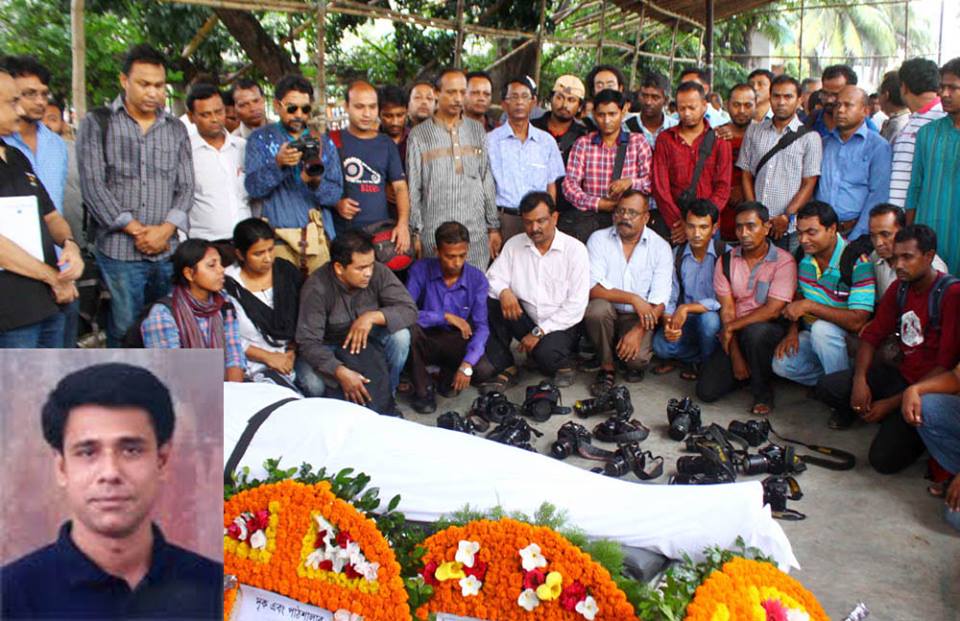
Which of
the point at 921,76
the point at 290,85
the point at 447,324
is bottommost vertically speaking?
the point at 447,324

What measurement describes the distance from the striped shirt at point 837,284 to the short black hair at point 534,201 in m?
1.63

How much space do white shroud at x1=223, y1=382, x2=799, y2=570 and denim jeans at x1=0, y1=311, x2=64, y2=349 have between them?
3.92 ft

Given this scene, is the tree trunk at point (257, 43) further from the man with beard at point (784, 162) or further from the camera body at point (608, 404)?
the camera body at point (608, 404)

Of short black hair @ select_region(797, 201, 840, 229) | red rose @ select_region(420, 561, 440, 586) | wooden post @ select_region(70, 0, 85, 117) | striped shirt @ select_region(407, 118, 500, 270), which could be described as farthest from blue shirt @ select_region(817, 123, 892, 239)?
wooden post @ select_region(70, 0, 85, 117)

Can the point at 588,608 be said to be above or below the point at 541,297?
below

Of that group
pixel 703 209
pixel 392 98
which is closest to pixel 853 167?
pixel 703 209

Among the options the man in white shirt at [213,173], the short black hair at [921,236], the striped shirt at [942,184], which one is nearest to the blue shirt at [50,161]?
the man in white shirt at [213,173]

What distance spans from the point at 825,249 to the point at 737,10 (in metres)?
9.49

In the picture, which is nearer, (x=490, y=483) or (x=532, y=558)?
(x=532, y=558)

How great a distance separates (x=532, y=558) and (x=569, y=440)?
1995 mm

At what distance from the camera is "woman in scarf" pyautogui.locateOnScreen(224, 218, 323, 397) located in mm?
4250

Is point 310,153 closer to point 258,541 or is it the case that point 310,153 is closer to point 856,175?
point 258,541

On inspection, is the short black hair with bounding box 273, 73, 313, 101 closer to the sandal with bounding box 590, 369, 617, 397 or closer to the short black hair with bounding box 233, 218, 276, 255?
the short black hair with bounding box 233, 218, 276, 255

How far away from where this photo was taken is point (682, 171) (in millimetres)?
5422
